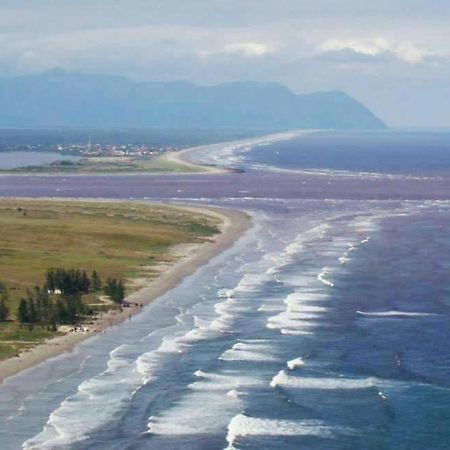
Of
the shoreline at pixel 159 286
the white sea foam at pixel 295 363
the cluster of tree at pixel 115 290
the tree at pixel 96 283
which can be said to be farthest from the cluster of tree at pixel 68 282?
the white sea foam at pixel 295 363

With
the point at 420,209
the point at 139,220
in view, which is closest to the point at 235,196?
the point at 420,209

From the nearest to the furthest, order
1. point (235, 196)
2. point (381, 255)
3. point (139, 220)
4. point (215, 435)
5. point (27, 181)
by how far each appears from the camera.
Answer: point (215, 435) < point (381, 255) < point (139, 220) < point (235, 196) < point (27, 181)

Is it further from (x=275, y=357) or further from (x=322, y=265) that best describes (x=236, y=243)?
(x=275, y=357)

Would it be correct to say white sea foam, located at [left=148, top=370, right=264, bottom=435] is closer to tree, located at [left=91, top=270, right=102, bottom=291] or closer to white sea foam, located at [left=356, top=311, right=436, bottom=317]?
white sea foam, located at [left=356, top=311, right=436, bottom=317]

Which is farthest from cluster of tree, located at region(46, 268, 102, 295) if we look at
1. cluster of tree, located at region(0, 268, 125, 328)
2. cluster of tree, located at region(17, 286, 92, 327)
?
cluster of tree, located at region(17, 286, 92, 327)

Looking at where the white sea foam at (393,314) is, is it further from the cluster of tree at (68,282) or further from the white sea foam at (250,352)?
the cluster of tree at (68,282)
